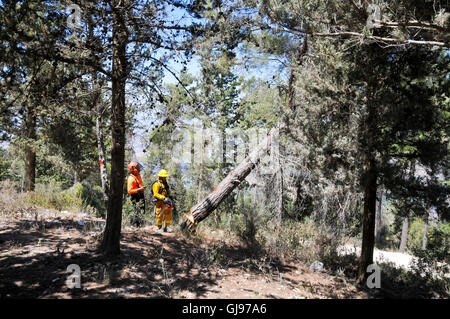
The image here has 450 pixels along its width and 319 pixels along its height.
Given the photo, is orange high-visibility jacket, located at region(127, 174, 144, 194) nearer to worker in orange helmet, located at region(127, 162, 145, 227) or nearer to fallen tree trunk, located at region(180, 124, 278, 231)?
worker in orange helmet, located at region(127, 162, 145, 227)

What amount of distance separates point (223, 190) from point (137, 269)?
13.6 ft

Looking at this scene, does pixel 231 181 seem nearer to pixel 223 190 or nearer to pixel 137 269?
pixel 223 190

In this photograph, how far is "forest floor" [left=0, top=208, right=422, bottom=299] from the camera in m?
3.98

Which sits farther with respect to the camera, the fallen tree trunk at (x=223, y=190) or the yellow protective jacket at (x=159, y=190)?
the fallen tree trunk at (x=223, y=190)

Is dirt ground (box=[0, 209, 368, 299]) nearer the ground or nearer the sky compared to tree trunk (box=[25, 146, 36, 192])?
nearer the ground

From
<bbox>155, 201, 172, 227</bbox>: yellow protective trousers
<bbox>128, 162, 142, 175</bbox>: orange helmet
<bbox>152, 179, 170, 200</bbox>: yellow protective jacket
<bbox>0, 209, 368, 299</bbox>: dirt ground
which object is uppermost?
<bbox>128, 162, 142, 175</bbox>: orange helmet

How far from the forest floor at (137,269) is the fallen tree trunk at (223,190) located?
2.42 feet

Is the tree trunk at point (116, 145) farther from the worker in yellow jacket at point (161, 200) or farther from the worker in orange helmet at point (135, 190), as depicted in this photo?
the worker in yellow jacket at point (161, 200)

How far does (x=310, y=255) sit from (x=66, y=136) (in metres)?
12.0

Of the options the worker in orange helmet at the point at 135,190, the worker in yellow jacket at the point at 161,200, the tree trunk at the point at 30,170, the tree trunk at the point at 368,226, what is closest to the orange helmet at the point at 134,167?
the worker in orange helmet at the point at 135,190

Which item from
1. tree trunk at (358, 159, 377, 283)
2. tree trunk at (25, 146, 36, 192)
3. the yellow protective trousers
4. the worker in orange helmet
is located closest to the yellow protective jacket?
the yellow protective trousers

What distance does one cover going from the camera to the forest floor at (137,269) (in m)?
3.98

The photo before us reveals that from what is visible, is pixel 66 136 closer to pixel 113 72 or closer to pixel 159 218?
pixel 159 218

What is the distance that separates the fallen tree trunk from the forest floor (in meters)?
0.74
